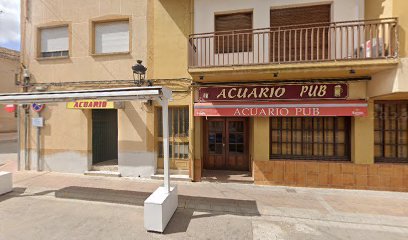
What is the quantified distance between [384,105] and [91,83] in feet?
33.1

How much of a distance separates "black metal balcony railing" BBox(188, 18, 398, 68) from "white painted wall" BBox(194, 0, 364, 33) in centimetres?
29

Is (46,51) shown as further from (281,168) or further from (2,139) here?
(2,139)

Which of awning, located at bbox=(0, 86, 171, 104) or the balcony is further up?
the balcony

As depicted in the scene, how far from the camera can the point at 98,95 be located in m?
4.79

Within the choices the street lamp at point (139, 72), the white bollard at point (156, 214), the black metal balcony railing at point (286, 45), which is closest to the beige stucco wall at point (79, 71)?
the street lamp at point (139, 72)

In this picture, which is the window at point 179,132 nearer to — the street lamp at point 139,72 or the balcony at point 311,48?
the street lamp at point 139,72

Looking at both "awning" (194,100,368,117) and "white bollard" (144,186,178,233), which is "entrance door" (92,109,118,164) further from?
"white bollard" (144,186,178,233)

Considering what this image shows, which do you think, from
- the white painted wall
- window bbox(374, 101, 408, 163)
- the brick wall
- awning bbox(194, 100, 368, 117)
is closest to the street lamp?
awning bbox(194, 100, 368, 117)

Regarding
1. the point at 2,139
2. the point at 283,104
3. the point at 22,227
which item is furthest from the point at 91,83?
the point at 2,139

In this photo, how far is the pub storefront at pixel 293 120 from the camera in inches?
249

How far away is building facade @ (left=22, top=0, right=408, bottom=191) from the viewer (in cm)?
608

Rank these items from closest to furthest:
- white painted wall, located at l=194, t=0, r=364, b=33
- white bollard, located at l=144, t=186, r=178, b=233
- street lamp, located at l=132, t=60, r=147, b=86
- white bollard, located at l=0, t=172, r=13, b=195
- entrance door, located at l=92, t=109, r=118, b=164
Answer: white bollard, located at l=144, t=186, r=178, b=233, white bollard, located at l=0, t=172, r=13, b=195, white painted wall, located at l=194, t=0, r=364, b=33, street lamp, located at l=132, t=60, r=147, b=86, entrance door, located at l=92, t=109, r=118, b=164

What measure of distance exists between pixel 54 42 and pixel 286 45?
9.06 metres

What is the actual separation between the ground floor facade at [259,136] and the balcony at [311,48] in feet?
3.02
